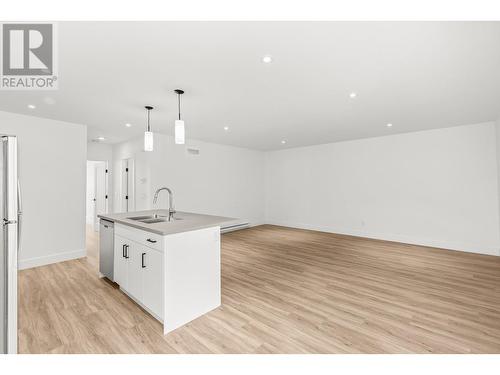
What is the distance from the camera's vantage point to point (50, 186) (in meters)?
4.02

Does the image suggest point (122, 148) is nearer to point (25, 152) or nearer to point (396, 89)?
point (25, 152)

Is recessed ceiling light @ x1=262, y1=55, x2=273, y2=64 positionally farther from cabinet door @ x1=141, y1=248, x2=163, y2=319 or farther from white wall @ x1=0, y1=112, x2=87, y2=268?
white wall @ x1=0, y1=112, x2=87, y2=268

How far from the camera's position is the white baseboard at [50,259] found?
370cm

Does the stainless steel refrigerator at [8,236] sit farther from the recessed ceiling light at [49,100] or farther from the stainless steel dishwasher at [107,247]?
the recessed ceiling light at [49,100]

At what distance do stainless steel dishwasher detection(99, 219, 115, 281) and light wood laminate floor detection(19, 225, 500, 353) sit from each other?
198mm

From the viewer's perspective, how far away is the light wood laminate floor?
1.89 metres

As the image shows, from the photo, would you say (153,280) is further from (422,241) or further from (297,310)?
(422,241)

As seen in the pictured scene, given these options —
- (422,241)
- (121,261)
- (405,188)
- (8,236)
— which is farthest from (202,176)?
(422,241)

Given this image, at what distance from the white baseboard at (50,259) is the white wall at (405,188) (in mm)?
5562

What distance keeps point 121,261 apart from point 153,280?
0.84m

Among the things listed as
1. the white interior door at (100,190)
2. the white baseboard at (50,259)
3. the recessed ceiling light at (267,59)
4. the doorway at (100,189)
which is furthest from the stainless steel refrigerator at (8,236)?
the white interior door at (100,190)

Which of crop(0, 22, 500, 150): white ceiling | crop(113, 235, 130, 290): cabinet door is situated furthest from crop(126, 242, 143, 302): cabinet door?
crop(0, 22, 500, 150): white ceiling
